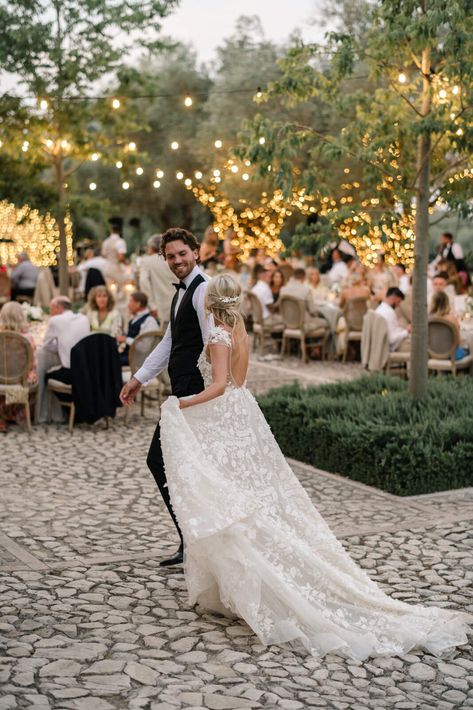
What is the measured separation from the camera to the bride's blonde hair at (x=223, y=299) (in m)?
5.46

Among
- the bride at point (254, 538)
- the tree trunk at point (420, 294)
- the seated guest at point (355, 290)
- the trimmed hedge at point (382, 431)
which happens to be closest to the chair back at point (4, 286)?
the seated guest at point (355, 290)

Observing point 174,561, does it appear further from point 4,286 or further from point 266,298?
point 4,286

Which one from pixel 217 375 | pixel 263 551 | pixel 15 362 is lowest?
pixel 263 551

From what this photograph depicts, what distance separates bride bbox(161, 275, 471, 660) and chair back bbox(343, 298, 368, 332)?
9955mm

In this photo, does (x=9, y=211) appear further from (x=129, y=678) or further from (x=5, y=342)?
(x=129, y=678)

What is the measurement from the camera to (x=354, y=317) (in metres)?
15.7

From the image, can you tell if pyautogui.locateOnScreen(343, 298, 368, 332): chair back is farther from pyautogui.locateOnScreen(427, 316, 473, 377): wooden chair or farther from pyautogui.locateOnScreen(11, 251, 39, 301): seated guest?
pyautogui.locateOnScreen(11, 251, 39, 301): seated guest

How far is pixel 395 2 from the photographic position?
→ 973 centimetres

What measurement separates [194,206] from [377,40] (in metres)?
26.5

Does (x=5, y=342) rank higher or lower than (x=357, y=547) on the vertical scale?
higher

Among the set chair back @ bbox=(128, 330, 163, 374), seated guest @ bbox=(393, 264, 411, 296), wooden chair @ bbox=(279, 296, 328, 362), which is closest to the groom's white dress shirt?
chair back @ bbox=(128, 330, 163, 374)

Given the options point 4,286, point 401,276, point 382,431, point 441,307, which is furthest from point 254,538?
point 4,286

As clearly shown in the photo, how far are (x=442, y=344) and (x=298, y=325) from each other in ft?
11.0

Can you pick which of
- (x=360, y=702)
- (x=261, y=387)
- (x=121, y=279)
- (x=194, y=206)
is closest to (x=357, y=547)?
(x=360, y=702)
